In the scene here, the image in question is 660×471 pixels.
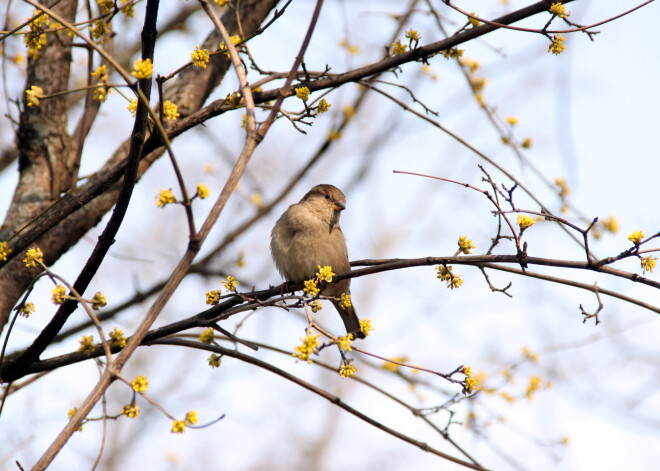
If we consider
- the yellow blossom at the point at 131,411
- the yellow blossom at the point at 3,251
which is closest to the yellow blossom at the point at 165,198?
the yellow blossom at the point at 131,411

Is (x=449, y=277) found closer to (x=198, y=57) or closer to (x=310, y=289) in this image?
(x=310, y=289)

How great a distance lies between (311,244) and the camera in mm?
4957

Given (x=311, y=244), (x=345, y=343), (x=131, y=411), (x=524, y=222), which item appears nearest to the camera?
(x=345, y=343)

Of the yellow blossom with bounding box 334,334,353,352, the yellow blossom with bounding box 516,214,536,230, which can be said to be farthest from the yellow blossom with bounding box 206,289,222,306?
the yellow blossom with bounding box 516,214,536,230

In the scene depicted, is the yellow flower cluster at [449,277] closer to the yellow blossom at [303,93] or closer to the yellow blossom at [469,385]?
the yellow blossom at [469,385]

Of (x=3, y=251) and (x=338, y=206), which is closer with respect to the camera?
(x=3, y=251)

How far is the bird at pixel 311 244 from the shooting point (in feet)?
16.1

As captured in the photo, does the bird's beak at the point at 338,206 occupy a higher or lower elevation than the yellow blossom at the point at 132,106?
higher

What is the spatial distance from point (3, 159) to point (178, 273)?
12.2ft

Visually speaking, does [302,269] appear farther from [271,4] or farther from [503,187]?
[503,187]

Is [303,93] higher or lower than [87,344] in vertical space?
higher

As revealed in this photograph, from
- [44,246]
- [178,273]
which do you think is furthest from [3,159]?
[178,273]

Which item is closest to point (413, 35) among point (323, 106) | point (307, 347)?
point (323, 106)

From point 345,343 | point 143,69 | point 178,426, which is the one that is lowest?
point 178,426
